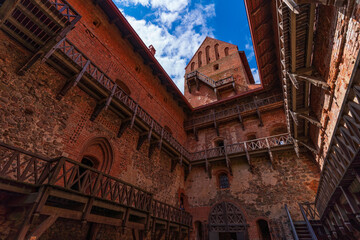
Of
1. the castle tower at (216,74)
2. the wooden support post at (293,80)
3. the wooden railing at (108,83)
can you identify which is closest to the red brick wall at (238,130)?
the wooden railing at (108,83)

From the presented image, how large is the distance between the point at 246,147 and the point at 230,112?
13.1 feet

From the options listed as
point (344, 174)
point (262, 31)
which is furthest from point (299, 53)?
point (262, 31)

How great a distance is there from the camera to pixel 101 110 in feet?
28.6

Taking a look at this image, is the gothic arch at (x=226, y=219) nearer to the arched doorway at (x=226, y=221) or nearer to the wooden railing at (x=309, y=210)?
the arched doorway at (x=226, y=221)

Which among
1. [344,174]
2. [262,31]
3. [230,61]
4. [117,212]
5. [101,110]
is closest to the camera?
[344,174]

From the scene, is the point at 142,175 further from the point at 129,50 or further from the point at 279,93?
the point at 279,93

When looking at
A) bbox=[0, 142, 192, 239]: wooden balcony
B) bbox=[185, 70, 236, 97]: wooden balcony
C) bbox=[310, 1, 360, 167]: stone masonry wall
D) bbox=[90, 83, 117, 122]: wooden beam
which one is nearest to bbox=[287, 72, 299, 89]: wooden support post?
bbox=[310, 1, 360, 167]: stone masonry wall

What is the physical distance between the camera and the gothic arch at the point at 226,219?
11.6 metres

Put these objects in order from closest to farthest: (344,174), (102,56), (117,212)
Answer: (344,174)
(117,212)
(102,56)

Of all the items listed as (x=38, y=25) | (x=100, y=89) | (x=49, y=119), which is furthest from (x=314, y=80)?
(x=49, y=119)

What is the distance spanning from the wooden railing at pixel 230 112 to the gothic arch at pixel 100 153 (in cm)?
923

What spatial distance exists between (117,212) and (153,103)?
8457 millimetres

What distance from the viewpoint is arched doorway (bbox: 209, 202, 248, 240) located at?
1143 cm

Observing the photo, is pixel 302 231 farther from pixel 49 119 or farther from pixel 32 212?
pixel 49 119
